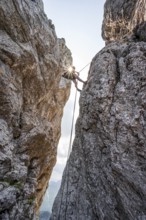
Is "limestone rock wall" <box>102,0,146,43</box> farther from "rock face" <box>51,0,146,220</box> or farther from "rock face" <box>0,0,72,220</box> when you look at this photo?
"rock face" <box>0,0,72,220</box>

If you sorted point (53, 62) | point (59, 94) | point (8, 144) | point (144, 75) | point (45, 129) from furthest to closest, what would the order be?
point (59, 94) < point (53, 62) < point (45, 129) < point (8, 144) < point (144, 75)

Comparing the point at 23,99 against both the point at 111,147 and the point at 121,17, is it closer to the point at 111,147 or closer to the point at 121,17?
the point at 111,147

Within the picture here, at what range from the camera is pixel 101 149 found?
47.3 feet

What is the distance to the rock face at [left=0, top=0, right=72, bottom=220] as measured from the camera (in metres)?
14.7

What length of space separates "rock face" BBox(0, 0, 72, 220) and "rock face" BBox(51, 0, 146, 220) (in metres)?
2.97

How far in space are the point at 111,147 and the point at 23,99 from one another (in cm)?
947

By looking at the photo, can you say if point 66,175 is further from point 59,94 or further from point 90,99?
point 59,94

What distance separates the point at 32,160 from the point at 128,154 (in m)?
8.86

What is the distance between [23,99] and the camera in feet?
63.5

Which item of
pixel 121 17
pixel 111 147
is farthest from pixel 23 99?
pixel 121 17

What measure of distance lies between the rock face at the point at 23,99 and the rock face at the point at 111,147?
297 cm

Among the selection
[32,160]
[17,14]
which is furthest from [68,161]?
[17,14]

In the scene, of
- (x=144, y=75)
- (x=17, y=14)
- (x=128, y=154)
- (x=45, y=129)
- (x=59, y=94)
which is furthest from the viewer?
(x=59, y=94)

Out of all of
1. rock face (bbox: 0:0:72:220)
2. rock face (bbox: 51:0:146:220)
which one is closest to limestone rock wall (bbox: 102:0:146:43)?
rock face (bbox: 51:0:146:220)
